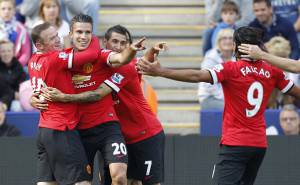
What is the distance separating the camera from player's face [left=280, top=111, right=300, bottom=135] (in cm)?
1351

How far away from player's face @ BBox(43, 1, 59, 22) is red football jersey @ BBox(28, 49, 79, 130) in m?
4.17

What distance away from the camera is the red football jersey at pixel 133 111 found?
36.6ft

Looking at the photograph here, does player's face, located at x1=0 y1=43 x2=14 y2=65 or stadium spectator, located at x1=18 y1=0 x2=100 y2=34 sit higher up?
stadium spectator, located at x1=18 y1=0 x2=100 y2=34

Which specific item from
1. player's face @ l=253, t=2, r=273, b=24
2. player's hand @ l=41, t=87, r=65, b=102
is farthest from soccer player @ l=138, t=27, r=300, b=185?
player's face @ l=253, t=2, r=273, b=24

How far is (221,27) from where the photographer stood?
15.2 meters

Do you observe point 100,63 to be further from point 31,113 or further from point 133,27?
point 133,27

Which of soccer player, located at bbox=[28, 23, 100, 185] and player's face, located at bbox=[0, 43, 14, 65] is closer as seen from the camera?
soccer player, located at bbox=[28, 23, 100, 185]

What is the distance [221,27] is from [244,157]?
190 inches

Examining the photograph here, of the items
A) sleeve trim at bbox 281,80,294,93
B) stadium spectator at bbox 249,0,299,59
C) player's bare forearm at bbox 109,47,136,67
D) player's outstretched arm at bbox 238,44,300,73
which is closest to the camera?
player's bare forearm at bbox 109,47,136,67

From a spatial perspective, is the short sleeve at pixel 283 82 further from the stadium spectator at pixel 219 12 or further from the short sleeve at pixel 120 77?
the stadium spectator at pixel 219 12

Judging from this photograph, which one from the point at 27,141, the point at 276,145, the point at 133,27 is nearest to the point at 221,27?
the point at 133,27

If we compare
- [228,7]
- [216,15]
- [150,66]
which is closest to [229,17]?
[228,7]

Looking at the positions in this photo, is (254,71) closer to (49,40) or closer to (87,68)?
(87,68)

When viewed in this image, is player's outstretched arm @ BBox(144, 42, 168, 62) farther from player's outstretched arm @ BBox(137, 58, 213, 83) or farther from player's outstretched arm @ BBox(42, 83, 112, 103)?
player's outstretched arm @ BBox(42, 83, 112, 103)
